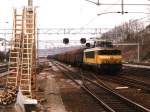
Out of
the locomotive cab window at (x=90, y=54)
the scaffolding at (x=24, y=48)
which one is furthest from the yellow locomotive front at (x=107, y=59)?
the scaffolding at (x=24, y=48)

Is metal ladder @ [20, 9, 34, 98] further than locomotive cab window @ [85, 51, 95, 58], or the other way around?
locomotive cab window @ [85, 51, 95, 58]

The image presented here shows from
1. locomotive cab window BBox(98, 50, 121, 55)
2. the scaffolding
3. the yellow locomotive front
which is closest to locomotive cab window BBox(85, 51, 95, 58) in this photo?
the yellow locomotive front

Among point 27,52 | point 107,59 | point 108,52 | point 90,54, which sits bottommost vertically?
point 107,59

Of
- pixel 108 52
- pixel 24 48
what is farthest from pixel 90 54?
pixel 24 48

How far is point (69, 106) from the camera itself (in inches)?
729

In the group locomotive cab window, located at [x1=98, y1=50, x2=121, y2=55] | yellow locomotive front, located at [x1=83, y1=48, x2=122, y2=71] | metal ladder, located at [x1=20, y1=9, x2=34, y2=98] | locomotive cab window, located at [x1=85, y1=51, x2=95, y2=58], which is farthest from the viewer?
locomotive cab window, located at [x1=85, y1=51, x2=95, y2=58]

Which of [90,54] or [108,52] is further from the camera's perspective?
[90,54]

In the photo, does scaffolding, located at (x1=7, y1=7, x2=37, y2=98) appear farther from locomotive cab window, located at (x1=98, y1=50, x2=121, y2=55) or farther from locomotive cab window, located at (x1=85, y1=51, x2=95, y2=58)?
locomotive cab window, located at (x1=85, y1=51, x2=95, y2=58)

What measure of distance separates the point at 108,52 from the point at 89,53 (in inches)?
182

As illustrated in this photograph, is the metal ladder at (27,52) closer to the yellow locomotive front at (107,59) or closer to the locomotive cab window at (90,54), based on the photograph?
the yellow locomotive front at (107,59)

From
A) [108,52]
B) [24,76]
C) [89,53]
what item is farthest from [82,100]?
[89,53]

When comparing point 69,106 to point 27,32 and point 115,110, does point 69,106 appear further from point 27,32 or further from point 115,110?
point 27,32

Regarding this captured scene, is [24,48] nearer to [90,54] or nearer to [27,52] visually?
[27,52]

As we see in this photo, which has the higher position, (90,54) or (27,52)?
(27,52)
